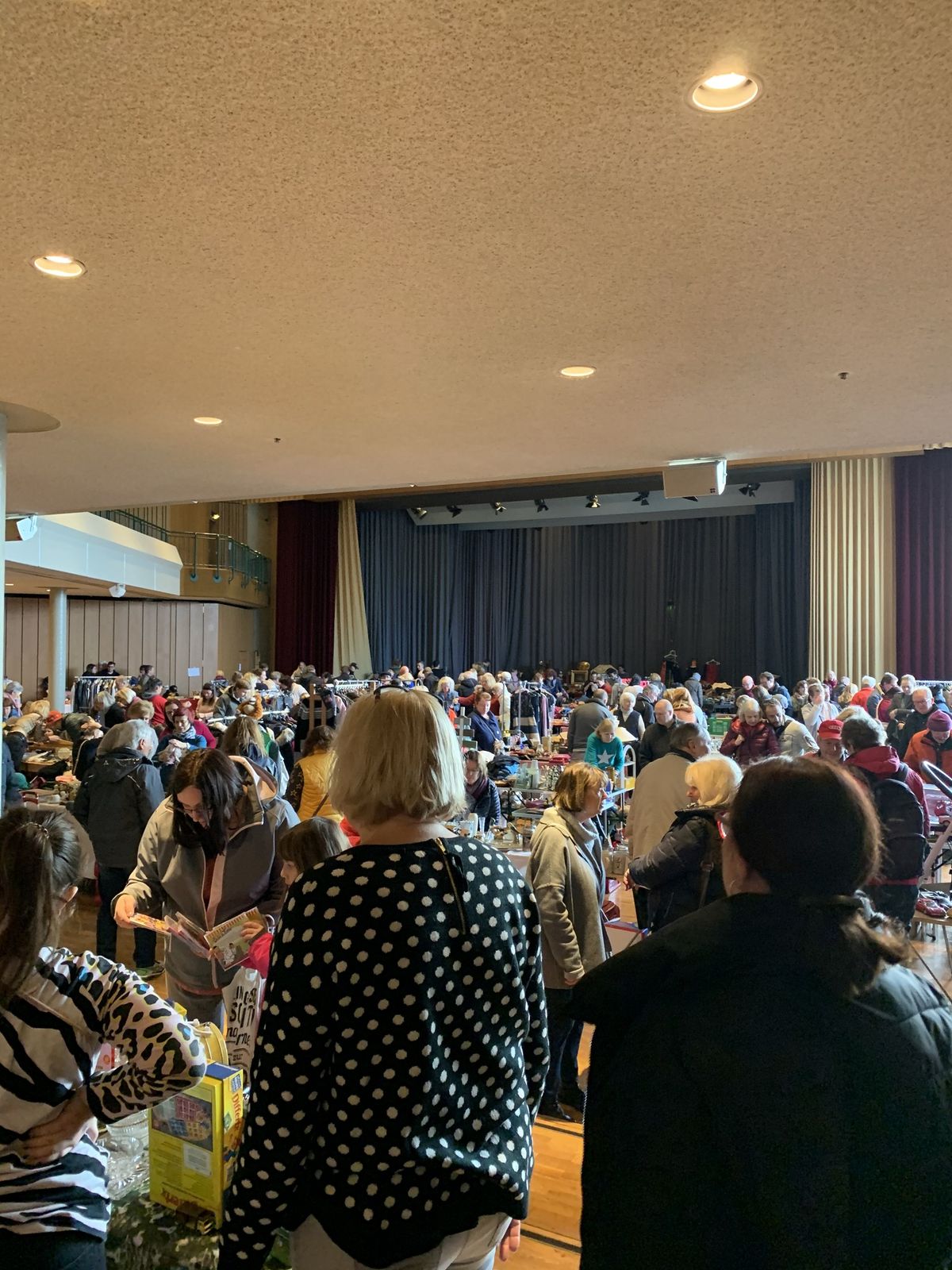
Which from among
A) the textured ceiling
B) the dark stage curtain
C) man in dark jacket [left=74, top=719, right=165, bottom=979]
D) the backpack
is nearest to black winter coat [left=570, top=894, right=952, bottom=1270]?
the textured ceiling

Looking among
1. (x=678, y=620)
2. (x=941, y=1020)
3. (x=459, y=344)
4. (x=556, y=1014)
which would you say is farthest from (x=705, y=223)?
(x=678, y=620)

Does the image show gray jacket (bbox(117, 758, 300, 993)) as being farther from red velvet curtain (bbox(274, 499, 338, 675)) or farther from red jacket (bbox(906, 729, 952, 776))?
red velvet curtain (bbox(274, 499, 338, 675))

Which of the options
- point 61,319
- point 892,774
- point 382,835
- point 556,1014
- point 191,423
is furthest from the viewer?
point 191,423

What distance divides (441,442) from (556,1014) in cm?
299

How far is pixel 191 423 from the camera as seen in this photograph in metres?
4.39

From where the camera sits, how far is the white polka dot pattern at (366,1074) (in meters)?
1.19

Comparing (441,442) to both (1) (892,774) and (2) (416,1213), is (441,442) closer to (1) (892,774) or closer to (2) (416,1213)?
(1) (892,774)

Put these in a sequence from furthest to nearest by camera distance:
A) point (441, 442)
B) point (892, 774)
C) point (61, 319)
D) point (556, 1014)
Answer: point (441, 442) < point (892, 774) < point (556, 1014) < point (61, 319)

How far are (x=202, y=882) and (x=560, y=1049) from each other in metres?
1.53

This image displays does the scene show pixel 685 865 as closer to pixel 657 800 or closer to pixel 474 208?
pixel 657 800

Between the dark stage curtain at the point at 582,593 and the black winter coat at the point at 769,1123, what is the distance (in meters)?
20.6

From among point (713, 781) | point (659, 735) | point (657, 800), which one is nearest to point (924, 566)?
point (659, 735)

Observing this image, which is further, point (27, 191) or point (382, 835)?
point (27, 191)

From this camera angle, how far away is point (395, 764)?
1.34 meters
